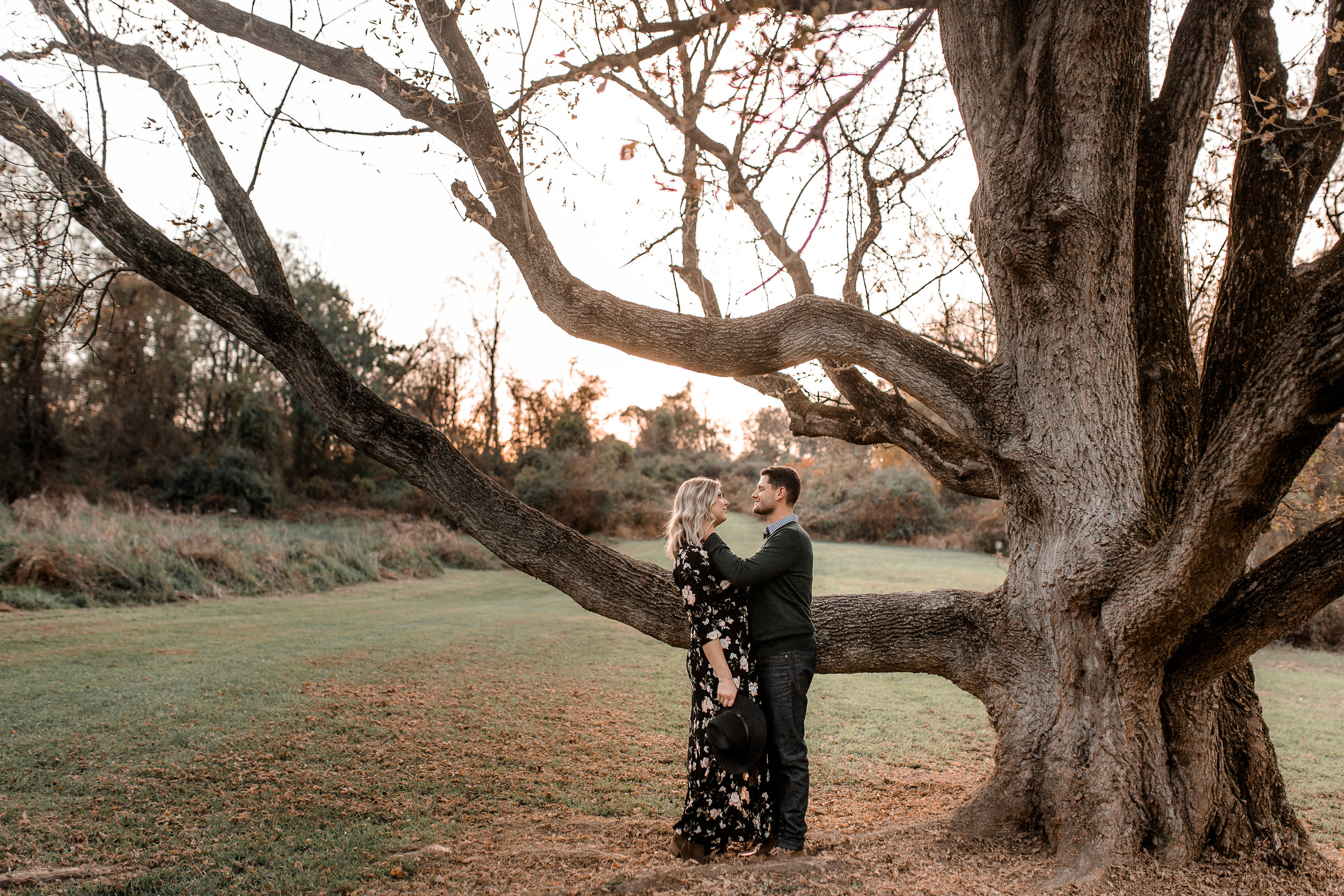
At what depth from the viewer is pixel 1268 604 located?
347 cm

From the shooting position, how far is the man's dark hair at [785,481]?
4.14m

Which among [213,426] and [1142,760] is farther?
[213,426]

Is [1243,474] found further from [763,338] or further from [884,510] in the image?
[884,510]

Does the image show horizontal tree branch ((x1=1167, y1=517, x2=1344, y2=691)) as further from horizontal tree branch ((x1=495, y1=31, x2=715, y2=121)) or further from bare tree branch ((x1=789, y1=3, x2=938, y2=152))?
horizontal tree branch ((x1=495, y1=31, x2=715, y2=121))

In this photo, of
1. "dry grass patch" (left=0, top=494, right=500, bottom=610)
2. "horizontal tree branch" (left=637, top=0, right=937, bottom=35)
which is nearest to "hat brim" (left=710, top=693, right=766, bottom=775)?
"horizontal tree branch" (left=637, top=0, right=937, bottom=35)

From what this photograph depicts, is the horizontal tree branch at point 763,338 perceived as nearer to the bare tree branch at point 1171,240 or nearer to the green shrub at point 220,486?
the bare tree branch at point 1171,240

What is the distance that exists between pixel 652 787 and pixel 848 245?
465 cm

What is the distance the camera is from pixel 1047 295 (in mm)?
3840

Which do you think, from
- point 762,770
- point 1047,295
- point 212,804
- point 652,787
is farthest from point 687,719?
point 1047,295

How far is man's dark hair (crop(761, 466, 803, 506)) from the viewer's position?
4.14 metres

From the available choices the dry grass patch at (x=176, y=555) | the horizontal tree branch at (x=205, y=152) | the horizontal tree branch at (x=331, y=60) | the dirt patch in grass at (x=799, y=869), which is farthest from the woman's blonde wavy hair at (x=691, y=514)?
the dry grass patch at (x=176, y=555)

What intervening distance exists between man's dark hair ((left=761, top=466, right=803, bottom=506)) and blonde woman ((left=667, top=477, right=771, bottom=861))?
12.4 inches

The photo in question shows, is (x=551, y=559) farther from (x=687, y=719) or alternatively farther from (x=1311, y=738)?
(x=1311, y=738)

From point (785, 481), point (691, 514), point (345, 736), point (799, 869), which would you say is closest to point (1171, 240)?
point (785, 481)
